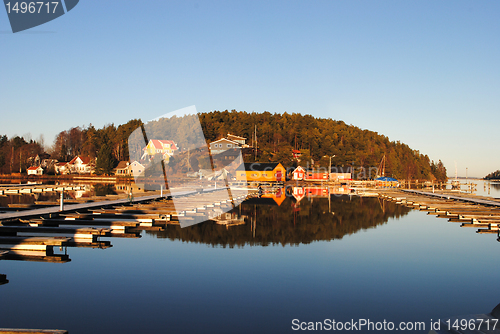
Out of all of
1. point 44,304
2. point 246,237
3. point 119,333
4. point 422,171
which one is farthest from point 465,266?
point 422,171

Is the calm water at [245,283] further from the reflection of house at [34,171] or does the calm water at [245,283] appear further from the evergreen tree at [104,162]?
the reflection of house at [34,171]

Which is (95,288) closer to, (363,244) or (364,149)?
(363,244)

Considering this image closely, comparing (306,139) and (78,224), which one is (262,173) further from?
(78,224)

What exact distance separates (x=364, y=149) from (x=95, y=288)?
11158 cm

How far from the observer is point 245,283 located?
37.8 ft

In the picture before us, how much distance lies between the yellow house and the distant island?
350 inches

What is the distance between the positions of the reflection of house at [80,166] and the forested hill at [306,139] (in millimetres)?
35182

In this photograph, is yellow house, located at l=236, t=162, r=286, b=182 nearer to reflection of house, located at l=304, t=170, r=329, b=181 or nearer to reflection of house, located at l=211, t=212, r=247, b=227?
reflection of house, located at l=304, t=170, r=329, b=181

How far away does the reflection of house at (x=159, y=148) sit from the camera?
10138cm

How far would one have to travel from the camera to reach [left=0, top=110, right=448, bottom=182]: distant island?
Answer: 9881 cm

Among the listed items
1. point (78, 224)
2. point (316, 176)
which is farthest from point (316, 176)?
point (78, 224)

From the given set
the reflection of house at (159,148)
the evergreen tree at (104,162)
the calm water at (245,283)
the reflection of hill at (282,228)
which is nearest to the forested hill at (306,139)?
the reflection of house at (159,148)

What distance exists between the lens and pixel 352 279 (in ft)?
40.0

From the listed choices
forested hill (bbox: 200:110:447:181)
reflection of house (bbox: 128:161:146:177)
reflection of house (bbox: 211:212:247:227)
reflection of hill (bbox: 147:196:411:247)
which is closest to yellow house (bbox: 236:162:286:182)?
forested hill (bbox: 200:110:447:181)
